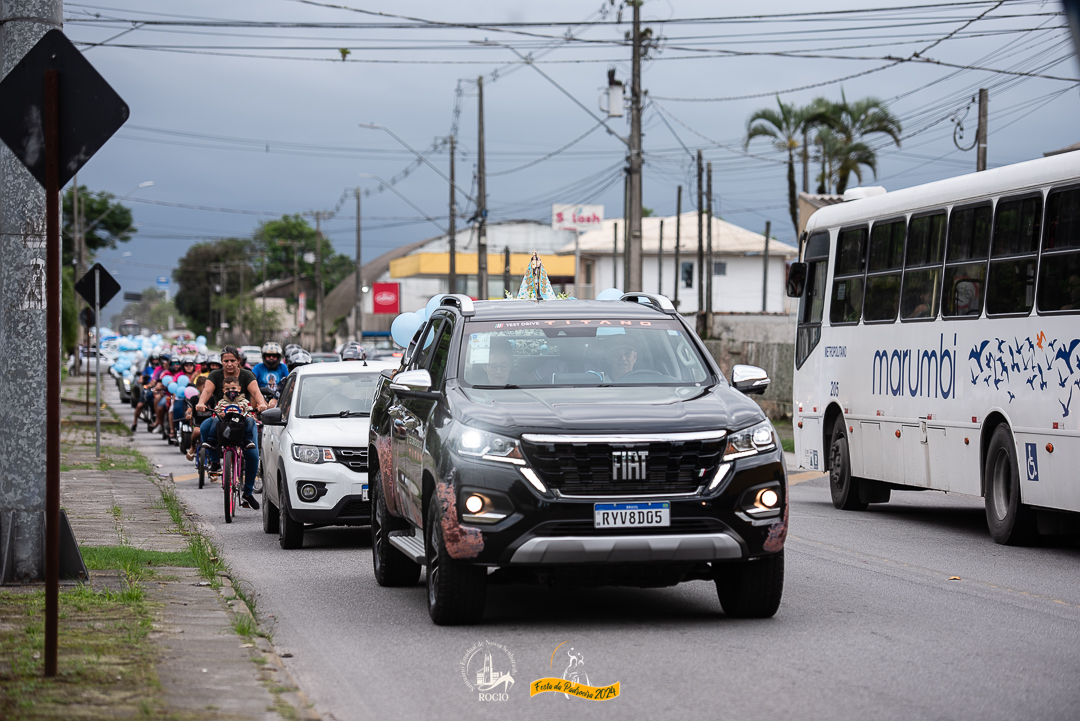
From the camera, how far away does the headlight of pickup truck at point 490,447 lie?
7742 mm

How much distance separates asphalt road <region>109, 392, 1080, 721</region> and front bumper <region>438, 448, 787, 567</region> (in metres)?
0.47

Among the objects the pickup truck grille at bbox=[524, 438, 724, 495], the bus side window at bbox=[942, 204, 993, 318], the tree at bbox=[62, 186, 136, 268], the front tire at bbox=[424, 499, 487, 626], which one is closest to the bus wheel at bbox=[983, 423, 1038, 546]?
the bus side window at bbox=[942, 204, 993, 318]

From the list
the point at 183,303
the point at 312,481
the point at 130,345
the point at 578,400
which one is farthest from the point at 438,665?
the point at 183,303

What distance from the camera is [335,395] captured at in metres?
14.3

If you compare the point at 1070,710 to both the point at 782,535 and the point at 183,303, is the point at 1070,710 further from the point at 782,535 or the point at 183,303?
the point at 183,303

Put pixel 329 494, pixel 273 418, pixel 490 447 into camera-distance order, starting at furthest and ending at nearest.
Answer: pixel 273 418 < pixel 329 494 < pixel 490 447

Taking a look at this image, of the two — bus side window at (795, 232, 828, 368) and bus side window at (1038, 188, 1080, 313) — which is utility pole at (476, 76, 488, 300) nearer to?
bus side window at (795, 232, 828, 368)

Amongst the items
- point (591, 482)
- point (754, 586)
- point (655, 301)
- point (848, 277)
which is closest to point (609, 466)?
point (591, 482)

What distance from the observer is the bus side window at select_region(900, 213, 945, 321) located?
14562mm

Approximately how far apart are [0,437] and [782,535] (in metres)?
5.15

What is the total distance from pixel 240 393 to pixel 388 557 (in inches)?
257

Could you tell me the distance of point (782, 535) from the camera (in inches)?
315

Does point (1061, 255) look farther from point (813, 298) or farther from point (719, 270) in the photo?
point (719, 270)

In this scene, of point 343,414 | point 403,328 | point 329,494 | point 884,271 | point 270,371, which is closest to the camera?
point 329,494
